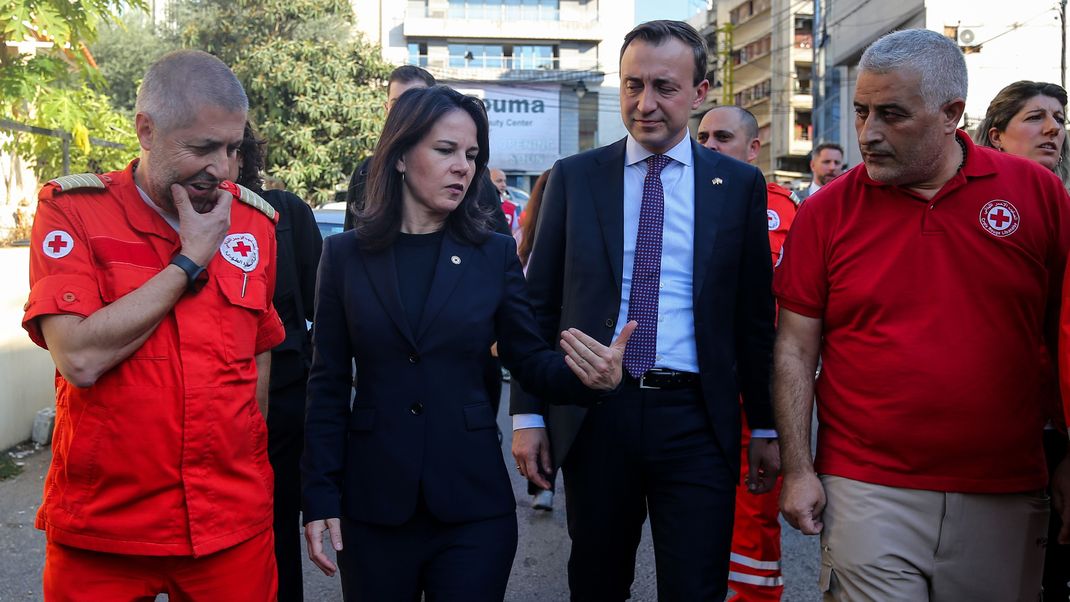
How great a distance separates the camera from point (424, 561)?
2793 millimetres

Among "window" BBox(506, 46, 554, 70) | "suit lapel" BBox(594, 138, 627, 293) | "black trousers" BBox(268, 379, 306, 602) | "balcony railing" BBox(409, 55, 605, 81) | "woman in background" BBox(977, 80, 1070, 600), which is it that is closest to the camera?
"suit lapel" BBox(594, 138, 627, 293)

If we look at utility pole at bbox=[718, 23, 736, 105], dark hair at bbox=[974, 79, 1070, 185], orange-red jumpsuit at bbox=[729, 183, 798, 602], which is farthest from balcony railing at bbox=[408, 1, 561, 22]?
orange-red jumpsuit at bbox=[729, 183, 798, 602]

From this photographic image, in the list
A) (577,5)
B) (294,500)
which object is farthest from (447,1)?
(294,500)

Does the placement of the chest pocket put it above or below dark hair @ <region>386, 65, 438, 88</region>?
below

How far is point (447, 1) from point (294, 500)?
48790 millimetres

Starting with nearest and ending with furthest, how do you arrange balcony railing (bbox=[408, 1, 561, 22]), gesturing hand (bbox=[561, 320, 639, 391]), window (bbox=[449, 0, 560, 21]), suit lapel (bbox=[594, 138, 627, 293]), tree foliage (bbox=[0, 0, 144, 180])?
gesturing hand (bbox=[561, 320, 639, 391])
suit lapel (bbox=[594, 138, 627, 293])
tree foliage (bbox=[0, 0, 144, 180])
window (bbox=[449, 0, 560, 21])
balcony railing (bbox=[408, 1, 561, 22])

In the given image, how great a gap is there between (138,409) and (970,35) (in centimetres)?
2628

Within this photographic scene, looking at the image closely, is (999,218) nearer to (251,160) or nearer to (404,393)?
(404,393)

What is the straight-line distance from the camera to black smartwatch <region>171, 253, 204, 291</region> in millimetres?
2488

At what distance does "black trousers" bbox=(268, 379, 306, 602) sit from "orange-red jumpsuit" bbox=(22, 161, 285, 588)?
105 cm

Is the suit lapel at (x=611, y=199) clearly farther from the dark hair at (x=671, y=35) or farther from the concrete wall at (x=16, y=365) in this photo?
the concrete wall at (x=16, y=365)

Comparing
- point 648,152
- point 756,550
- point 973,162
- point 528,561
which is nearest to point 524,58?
point 528,561

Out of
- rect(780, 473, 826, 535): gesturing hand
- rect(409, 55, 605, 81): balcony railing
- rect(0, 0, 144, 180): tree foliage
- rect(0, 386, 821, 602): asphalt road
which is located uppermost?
rect(409, 55, 605, 81): balcony railing

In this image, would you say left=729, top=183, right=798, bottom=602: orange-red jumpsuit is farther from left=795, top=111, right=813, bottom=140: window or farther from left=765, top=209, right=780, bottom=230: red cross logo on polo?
left=795, top=111, right=813, bottom=140: window
